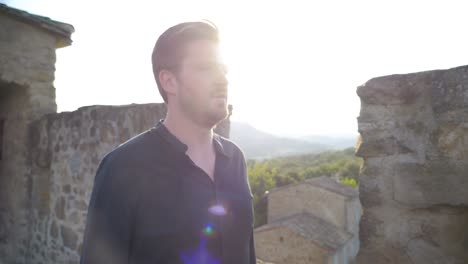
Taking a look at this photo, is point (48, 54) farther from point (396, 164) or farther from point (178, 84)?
point (396, 164)

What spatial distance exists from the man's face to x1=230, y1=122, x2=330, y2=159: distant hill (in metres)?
70.0

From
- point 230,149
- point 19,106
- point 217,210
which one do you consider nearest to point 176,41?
point 230,149

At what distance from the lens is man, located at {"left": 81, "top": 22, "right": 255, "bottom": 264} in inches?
46.5

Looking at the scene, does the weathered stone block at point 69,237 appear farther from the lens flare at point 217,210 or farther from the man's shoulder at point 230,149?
the lens flare at point 217,210

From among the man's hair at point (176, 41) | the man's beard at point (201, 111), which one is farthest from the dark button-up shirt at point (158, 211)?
the man's hair at point (176, 41)

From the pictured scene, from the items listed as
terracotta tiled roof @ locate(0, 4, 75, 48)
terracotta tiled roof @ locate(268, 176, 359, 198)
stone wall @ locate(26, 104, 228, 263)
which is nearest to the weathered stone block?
stone wall @ locate(26, 104, 228, 263)

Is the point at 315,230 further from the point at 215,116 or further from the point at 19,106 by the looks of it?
the point at 215,116

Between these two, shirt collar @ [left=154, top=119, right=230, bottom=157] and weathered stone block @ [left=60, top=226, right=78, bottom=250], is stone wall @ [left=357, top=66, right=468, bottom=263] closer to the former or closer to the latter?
shirt collar @ [left=154, top=119, right=230, bottom=157]

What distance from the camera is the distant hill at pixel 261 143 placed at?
7583 centimetres

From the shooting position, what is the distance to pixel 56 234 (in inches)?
154

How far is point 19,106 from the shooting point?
4.60 meters

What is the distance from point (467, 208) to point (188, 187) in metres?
1.26

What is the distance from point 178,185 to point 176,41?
0.50 metres

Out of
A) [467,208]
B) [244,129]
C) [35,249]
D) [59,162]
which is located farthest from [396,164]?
[244,129]
